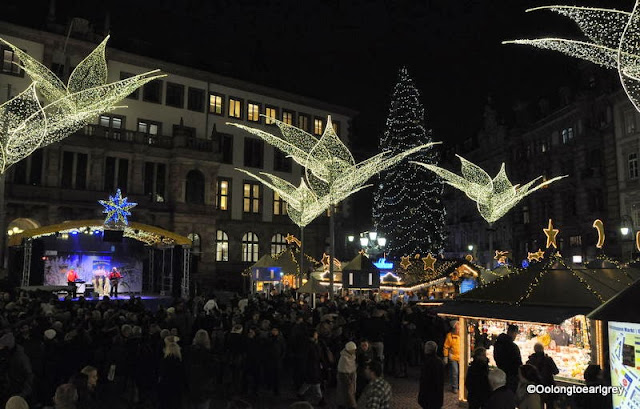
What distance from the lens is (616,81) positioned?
125ft

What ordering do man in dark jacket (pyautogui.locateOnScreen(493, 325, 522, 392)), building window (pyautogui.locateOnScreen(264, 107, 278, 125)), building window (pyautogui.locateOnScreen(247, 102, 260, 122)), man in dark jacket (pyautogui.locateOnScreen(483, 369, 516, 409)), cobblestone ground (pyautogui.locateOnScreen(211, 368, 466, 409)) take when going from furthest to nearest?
1. building window (pyautogui.locateOnScreen(264, 107, 278, 125))
2. building window (pyautogui.locateOnScreen(247, 102, 260, 122))
3. cobblestone ground (pyautogui.locateOnScreen(211, 368, 466, 409))
4. man in dark jacket (pyautogui.locateOnScreen(493, 325, 522, 392))
5. man in dark jacket (pyautogui.locateOnScreen(483, 369, 516, 409))

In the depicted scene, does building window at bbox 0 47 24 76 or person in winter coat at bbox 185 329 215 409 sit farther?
building window at bbox 0 47 24 76

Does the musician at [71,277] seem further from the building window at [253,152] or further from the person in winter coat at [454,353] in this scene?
the person in winter coat at [454,353]

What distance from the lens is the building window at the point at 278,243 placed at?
151ft

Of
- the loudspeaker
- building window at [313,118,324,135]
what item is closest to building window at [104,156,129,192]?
the loudspeaker

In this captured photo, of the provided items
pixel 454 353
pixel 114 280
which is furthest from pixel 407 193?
pixel 454 353

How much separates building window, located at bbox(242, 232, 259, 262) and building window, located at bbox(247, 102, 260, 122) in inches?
399

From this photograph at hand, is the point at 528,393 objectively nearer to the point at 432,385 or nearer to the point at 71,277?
the point at 432,385

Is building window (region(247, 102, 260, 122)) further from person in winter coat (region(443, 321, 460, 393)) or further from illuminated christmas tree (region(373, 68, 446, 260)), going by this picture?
person in winter coat (region(443, 321, 460, 393))

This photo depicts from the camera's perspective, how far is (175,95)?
41.1m

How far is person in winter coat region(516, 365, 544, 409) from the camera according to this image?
6367 millimetres

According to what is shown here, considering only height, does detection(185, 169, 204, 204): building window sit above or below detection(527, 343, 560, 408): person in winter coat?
above

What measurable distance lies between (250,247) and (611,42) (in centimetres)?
3807

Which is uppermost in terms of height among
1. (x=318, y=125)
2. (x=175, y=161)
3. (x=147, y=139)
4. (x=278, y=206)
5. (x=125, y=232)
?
(x=318, y=125)
